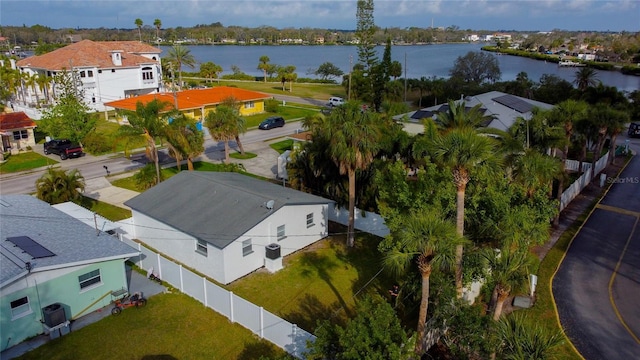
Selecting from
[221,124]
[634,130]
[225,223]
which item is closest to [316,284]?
[225,223]

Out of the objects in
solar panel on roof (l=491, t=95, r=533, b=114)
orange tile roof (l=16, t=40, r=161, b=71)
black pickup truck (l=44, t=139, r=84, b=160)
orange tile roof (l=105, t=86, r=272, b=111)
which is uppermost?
orange tile roof (l=16, t=40, r=161, b=71)

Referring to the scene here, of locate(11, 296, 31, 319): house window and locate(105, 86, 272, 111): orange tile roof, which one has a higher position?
locate(105, 86, 272, 111): orange tile roof

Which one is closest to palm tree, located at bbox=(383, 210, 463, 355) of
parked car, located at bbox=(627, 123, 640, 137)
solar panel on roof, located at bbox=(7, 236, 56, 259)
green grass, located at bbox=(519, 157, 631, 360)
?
green grass, located at bbox=(519, 157, 631, 360)

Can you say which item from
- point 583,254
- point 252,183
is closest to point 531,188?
point 583,254

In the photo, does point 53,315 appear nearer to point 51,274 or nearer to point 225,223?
point 51,274

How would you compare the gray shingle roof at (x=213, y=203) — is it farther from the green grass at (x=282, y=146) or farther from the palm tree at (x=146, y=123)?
the green grass at (x=282, y=146)

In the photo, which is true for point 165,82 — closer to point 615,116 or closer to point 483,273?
point 615,116

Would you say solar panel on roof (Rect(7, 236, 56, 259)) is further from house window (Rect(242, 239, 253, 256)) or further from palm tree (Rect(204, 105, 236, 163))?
palm tree (Rect(204, 105, 236, 163))

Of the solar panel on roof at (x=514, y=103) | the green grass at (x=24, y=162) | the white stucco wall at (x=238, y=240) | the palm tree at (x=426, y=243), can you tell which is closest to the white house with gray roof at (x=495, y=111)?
the solar panel on roof at (x=514, y=103)
